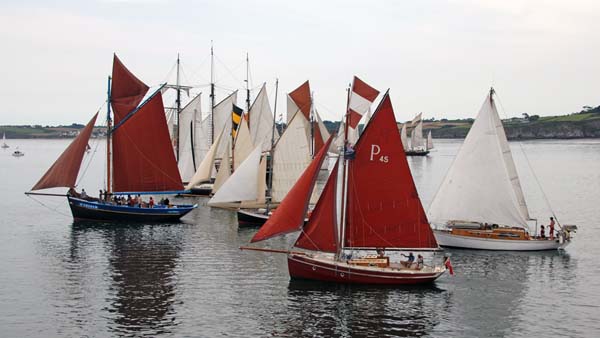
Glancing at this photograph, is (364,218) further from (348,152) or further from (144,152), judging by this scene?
(144,152)

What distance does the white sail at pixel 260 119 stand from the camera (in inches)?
4176

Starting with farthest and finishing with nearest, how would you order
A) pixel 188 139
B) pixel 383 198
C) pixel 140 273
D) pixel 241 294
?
pixel 188 139 < pixel 140 273 < pixel 383 198 < pixel 241 294

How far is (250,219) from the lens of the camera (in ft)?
244

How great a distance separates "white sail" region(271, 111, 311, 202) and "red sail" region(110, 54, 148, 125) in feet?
56.1

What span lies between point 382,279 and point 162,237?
89.8 feet

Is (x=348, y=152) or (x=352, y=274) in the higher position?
(x=348, y=152)

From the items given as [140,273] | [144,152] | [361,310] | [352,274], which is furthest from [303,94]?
[361,310]

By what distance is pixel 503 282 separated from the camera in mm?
50125

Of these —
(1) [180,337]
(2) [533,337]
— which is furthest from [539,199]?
(1) [180,337]

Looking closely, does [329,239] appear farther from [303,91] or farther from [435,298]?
[303,91]

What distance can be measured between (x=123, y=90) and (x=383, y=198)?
39.6 meters

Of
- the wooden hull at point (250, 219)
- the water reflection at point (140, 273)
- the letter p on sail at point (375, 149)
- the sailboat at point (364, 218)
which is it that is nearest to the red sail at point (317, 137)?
the wooden hull at point (250, 219)

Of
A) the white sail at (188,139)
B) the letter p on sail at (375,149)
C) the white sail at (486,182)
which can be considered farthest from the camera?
the white sail at (188,139)

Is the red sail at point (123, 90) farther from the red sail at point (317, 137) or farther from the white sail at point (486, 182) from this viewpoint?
the red sail at point (317, 137)
